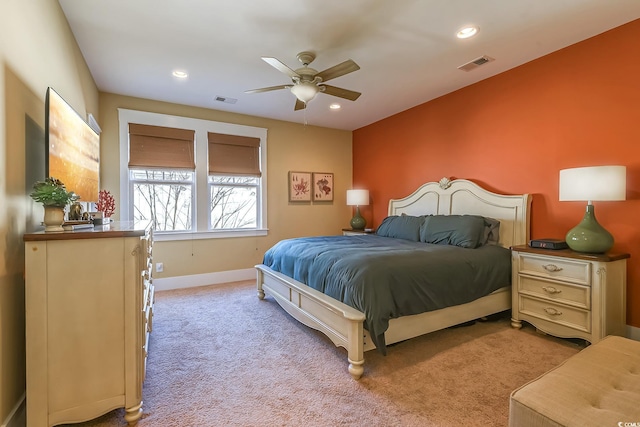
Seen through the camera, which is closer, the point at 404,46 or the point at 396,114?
the point at 404,46

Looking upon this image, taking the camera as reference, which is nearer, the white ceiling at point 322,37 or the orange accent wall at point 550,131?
the white ceiling at point 322,37

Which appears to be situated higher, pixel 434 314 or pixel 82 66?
pixel 82 66

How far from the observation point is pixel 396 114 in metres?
4.85

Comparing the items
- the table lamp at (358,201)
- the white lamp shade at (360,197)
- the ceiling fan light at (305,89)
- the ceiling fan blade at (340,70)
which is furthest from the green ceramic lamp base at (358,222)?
the ceiling fan blade at (340,70)

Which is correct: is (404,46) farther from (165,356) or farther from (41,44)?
(165,356)

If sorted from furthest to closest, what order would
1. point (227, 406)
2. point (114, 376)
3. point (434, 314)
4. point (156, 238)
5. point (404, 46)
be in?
point (156, 238) → point (404, 46) → point (434, 314) → point (227, 406) → point (114, 376)

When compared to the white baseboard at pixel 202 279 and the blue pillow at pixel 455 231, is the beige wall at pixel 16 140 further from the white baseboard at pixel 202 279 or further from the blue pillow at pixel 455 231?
the blue pillow at pixel 455 231

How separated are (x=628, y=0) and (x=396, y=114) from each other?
9.29 feet

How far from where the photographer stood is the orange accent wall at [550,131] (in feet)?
8.27

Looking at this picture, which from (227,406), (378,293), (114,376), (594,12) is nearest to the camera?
(114,376)

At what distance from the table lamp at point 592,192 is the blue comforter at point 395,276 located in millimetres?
656

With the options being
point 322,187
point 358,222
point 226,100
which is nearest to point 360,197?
point 358,222

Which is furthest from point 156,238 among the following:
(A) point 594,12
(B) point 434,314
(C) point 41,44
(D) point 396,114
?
(A) point 594,12

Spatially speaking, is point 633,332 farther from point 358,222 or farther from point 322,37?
point 322,37
